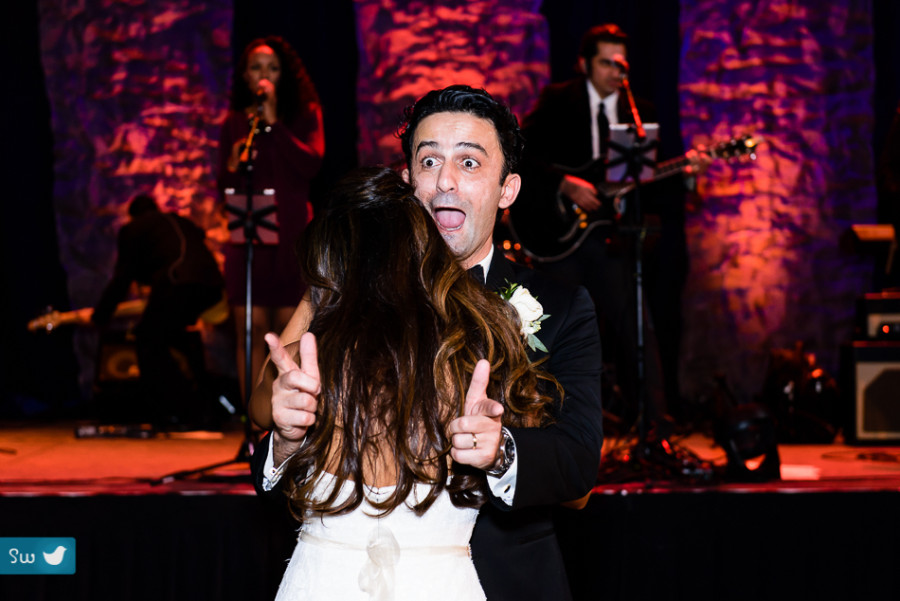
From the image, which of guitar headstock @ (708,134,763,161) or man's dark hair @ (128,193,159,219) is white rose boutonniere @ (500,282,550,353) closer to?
guitar headstock @ (708,134,763,161)

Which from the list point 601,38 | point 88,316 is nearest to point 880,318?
point 601,38

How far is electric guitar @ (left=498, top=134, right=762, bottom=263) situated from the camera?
4.20 metres

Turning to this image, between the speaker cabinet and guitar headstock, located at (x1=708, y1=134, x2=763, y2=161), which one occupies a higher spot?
guitar headstock, located at (x1=708, y1=134, x2=763, y2=161)

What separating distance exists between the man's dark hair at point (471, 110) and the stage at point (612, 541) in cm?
145

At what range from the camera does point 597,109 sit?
174 inches

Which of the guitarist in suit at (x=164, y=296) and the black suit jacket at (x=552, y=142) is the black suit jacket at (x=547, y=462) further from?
the guitarist in suit at (x=164, y=296)

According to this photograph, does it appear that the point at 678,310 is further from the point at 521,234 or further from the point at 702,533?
the point at 702,533

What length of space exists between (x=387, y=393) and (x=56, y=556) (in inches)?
85.0

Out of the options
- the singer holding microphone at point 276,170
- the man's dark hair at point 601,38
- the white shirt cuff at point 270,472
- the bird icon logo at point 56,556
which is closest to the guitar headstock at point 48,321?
the singer holding microphone at point 276,170

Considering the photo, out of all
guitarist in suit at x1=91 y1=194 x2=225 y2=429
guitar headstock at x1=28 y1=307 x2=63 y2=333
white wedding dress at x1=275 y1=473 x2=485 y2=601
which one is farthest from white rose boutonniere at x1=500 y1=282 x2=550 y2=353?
guitar headstock at x1=28 y1=307 x2=63 y2=333

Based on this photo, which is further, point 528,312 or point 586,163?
point 586,163

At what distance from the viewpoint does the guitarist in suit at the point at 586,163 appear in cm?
415

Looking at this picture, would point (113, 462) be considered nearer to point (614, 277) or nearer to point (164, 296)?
point (164, 296)

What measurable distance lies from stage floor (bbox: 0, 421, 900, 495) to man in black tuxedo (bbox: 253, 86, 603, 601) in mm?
1357
